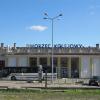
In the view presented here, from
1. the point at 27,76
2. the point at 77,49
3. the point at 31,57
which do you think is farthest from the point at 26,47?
the point at 27,76

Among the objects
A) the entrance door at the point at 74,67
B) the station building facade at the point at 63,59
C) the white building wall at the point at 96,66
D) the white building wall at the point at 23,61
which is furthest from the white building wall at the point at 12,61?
the white building wall at the point at 96,66

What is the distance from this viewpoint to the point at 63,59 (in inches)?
4173

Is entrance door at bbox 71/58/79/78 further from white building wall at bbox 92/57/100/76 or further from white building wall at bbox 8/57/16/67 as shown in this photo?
white building wall at bbox 8/57/16/67

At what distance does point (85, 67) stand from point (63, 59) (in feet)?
21.9

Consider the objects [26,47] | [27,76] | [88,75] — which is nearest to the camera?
[27,76]

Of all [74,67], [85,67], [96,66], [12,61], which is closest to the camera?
[85,67]

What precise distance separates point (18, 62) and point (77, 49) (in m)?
15.1

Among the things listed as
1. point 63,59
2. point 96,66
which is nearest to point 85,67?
point 96,66

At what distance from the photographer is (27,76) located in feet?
272

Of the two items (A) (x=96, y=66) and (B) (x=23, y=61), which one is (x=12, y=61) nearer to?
(B) (x=23, y=61)

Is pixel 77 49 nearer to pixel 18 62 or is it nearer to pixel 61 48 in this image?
pixel 61 48

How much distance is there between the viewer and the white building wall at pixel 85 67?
10156 centimetres

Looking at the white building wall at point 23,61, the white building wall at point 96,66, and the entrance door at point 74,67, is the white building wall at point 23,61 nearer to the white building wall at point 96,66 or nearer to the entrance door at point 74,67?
the entrance door at point 74,67

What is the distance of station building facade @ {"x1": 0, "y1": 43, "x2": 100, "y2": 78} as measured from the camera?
336 feet
